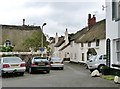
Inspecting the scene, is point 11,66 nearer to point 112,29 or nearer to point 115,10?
point 112,29

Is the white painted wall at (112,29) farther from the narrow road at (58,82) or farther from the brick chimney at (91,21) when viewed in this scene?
the brick chimney at (91,21)

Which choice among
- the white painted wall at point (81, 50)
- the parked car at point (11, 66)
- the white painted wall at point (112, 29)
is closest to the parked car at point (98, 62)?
the white painted wall at point (112, 29)

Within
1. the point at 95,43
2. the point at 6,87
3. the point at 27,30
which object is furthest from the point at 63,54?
the point at 6,87

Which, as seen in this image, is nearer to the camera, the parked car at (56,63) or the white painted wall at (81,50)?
the parked car at (56,63)

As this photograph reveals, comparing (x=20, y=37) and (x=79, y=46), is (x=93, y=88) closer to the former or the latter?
(x=79, y=46)

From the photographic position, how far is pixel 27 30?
6100 cm

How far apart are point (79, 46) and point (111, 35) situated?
31.1 m

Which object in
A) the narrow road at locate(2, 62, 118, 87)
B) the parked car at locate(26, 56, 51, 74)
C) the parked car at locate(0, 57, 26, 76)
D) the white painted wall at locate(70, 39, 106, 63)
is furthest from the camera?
the white painted wall at locate(70, 39, 106, 63)

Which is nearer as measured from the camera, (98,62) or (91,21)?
(98,62)

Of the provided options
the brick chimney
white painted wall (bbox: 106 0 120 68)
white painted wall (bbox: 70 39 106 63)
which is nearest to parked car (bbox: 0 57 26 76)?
white painted wall (bbox: 106 0 120 68)

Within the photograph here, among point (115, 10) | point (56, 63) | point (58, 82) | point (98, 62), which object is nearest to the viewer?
point (58, 82)

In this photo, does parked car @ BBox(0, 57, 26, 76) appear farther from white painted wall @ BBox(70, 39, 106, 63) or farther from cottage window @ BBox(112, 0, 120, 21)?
white painted wall @ BBox(70, 39, 106, 63)

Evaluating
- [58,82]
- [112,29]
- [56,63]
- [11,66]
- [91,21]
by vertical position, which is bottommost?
[58,82]

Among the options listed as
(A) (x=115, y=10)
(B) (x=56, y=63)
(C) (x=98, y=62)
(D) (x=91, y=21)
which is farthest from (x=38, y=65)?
(D) (x=91, y=21)
